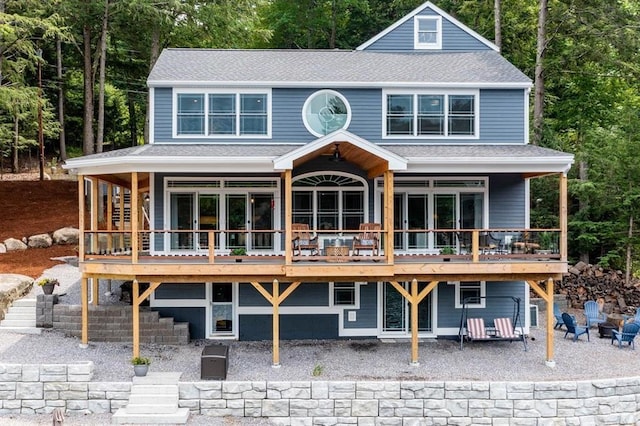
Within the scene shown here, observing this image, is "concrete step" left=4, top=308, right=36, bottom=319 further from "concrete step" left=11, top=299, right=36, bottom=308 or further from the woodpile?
the woodpile

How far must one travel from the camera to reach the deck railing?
11.8 meters

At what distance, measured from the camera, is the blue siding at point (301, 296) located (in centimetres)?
1389

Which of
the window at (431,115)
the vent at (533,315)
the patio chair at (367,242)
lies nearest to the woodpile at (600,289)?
the vent at (533,315)

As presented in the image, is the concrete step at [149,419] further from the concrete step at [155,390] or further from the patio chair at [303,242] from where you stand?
the patio chair at [303,242]

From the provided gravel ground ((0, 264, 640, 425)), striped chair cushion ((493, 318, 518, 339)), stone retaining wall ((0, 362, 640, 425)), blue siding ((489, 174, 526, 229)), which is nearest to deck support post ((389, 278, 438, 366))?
gravel ground ((0, 264, 640, 425))

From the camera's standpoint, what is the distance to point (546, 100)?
24312 mm

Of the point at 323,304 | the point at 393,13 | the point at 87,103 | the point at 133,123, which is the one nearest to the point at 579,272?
the point at 323,304

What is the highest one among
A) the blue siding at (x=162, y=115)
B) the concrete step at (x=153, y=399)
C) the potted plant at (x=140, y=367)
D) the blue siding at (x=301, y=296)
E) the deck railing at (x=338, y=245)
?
the blue siding at (x=162, y=115)

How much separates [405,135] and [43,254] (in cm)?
1521

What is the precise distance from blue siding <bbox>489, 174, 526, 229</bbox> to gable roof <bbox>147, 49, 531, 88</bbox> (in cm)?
273

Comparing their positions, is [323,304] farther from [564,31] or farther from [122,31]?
[122,31]

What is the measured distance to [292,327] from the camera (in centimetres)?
1390

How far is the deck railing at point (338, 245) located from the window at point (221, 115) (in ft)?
9.84

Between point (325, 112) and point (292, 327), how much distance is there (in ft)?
20.2
